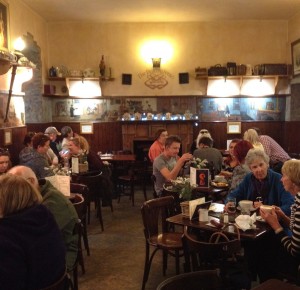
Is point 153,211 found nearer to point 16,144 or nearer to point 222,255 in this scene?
point 222,255

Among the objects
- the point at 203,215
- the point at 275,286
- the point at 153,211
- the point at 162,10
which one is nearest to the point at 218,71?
the point at 162,10

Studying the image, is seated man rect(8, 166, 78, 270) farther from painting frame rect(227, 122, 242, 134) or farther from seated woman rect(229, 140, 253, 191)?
painting frame rect(227, 122, 242, 134)

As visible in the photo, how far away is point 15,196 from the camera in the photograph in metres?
2.08

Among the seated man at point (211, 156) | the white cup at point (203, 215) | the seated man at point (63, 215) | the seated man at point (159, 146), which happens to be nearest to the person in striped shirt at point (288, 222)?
the white cup at point (203, 215)

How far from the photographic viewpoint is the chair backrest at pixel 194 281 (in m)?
1.86

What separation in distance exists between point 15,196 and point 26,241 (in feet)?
0.84

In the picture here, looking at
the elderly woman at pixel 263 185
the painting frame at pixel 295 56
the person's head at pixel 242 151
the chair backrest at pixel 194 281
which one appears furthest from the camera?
the painting frame at pixel 295 56

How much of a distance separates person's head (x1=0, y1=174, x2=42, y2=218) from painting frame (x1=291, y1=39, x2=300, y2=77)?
25.1 ft

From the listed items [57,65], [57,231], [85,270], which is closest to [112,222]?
[85,270]

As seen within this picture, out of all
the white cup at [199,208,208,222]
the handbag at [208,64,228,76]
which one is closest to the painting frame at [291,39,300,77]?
the handbag at [208,64,228,76]

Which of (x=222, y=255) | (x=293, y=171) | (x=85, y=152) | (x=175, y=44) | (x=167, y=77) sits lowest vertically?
(x=222, y=255)

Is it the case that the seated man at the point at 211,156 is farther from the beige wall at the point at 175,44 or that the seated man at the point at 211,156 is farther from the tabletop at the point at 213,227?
the beige wall at the point at 175,44

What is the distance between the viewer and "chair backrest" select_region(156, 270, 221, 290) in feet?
6.10

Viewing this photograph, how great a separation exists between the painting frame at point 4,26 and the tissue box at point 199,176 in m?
3.67
